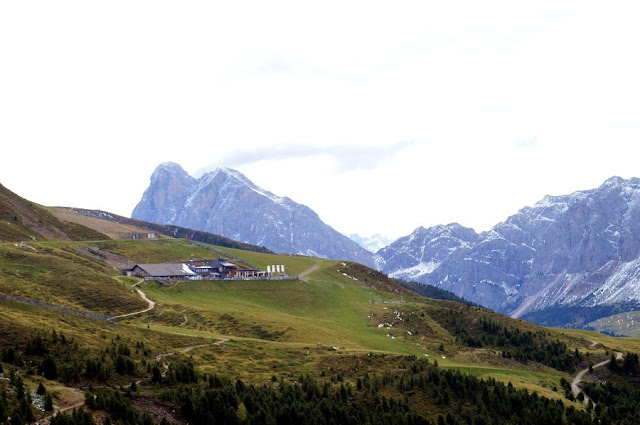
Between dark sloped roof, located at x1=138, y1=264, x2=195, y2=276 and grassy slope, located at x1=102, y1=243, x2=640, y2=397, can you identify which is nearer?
grassy slope, located at x1=102, y1=243, x2=640, y2=397

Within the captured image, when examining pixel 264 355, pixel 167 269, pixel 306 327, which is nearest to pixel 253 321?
pixel 306 327

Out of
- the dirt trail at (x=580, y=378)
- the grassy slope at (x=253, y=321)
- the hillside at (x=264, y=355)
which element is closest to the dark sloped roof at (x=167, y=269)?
the hillside at (x=264, y=355)

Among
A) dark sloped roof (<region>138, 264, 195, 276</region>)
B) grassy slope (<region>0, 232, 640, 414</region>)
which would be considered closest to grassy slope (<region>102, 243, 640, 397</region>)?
grassy slope (<region>0, 232, 640, 414</region>)

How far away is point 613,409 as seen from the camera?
9988 centimetres

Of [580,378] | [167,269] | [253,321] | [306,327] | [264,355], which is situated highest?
[167,269]

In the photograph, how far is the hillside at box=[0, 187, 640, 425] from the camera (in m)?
64.7

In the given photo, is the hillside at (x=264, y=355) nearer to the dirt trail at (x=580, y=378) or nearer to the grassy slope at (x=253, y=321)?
the grassy slope at (x=253, y=321)

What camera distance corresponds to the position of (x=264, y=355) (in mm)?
99750

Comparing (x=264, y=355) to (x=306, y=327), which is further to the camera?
(x=306, y=327)

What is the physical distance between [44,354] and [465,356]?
90907mm

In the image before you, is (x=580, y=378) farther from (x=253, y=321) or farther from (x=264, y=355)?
(x=264, y=355)

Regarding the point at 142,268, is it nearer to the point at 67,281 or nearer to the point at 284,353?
the point at 67,281

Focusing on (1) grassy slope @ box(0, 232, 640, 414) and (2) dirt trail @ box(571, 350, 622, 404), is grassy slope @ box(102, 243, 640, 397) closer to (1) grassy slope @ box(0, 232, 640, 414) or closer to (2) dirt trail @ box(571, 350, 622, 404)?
(1) grassy slope @ box(0, 232, 640, 414)

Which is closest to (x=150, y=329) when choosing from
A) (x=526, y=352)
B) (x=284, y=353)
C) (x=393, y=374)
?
(x=284, y=353)
